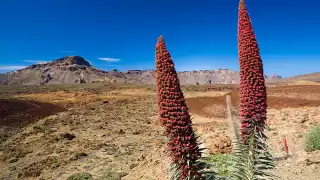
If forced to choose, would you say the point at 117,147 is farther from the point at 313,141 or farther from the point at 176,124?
the point at 176,124

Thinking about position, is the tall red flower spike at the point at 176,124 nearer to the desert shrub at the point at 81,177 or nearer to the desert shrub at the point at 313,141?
the desert shrub at the point at 313,141

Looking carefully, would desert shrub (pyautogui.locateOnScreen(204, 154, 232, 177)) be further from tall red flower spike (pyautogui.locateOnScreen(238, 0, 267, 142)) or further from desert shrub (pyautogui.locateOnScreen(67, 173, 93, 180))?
desert shrub (pyautogui.locateOnScreen(67, 173, 93, 180))

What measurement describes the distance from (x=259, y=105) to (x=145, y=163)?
15031 mm

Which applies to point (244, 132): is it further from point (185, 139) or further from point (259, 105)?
point (185, 139)

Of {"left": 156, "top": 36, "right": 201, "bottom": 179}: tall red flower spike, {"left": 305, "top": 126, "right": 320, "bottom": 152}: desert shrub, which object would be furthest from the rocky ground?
{"left": 156, "top": 36, "right": 201, "bottom": 179}: tall red flower spike

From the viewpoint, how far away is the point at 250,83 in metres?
2.36

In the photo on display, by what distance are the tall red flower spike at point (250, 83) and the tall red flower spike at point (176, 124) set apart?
46 centimetres

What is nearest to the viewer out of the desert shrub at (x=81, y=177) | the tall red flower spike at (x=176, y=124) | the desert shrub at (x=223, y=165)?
the tall red flower spike at (x=176, y=124)

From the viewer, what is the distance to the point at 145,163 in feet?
54.5

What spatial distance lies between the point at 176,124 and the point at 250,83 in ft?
2.34

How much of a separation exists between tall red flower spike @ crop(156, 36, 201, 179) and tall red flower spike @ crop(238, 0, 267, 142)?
18.3 inches

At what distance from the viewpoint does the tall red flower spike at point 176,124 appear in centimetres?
230

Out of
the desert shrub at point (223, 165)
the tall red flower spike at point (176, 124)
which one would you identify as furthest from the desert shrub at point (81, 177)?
the tall red flower spike at point (176, 124)

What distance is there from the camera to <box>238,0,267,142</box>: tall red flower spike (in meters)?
2.31
